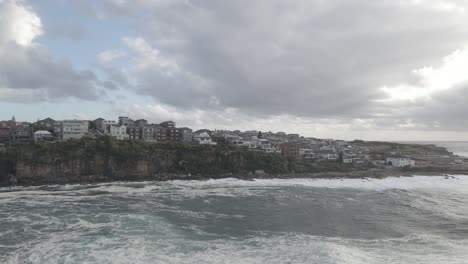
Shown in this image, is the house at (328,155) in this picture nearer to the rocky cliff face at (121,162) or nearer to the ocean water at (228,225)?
the rocky cliff face at (121,162)

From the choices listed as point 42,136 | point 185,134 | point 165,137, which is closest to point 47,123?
point 42,136

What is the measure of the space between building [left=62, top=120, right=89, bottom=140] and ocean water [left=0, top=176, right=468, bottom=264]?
23304 mm

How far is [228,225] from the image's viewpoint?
22.0 m

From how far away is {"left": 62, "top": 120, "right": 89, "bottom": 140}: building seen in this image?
59344 mm

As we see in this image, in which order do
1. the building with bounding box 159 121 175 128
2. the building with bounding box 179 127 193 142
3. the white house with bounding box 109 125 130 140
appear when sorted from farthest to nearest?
the building with bounding box 159 121 175 128
the building with bounding box 179 127 193 142
the white house with bounding box 109 125 130 140

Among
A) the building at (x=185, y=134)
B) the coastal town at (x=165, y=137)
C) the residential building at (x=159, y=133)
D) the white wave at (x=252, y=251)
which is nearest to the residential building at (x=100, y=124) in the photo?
the coastal town at (x=165, y=137)

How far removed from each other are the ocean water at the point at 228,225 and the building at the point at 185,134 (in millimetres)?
33255

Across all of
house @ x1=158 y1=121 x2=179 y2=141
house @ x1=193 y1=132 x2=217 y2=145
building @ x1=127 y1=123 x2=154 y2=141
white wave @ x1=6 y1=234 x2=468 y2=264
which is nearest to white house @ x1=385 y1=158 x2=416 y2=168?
house @ x1=193 y1=132 x2=217 y2=145

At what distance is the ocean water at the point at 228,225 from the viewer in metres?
15.8

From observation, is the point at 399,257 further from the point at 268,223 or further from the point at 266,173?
the point at 266,173

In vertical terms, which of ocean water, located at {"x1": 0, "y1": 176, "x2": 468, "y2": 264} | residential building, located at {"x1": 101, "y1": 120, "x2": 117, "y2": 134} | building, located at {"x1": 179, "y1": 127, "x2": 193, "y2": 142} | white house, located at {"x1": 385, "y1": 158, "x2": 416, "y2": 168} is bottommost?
ocean water, located at {"x1": 0, "y1": 176, "x2": 468, "y2": 264}

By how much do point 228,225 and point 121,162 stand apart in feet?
94.4

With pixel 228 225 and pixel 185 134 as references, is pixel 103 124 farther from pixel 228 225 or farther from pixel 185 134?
pixel 228 225

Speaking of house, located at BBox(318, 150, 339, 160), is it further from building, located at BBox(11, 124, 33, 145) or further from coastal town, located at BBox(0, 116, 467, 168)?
building, located at BBox(11, 124, 33, 145)
